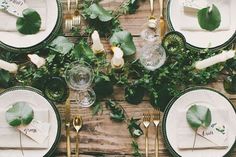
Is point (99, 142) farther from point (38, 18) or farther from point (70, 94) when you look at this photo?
point (38, 18)

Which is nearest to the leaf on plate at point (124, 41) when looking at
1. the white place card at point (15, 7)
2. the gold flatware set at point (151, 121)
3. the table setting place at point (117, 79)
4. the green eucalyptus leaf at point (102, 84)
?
the table setting place at point (117, 79)

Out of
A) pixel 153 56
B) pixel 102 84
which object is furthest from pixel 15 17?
pixel 153 56

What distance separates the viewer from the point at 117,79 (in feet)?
7.29

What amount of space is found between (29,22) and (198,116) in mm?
706

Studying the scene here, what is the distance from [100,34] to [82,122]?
13.3 inches

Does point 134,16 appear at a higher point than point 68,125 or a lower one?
higher

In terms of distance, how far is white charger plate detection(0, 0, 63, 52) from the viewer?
223 cm

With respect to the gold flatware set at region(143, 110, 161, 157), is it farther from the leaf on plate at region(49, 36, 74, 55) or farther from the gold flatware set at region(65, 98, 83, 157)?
the leaf on plate at region(49, 36, 74, 55)

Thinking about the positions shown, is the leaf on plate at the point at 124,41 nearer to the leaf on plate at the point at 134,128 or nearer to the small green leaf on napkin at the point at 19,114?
the leaf on plate at the point at 134,128

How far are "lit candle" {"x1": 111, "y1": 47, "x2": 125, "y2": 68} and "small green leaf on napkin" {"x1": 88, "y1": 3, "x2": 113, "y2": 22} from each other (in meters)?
0.13

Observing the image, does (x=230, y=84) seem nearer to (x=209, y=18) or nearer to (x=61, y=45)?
(x=209, y=18)

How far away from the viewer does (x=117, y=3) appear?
230 centimetres

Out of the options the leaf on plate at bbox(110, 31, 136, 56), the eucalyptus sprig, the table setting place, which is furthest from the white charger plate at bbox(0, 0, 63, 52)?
the eucalyptus sprig

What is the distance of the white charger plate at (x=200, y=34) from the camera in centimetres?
224
